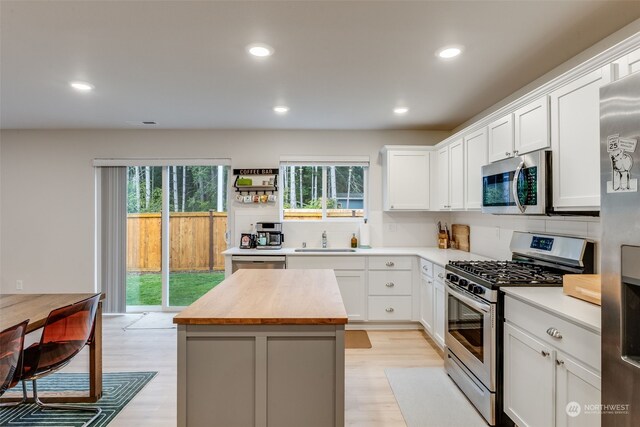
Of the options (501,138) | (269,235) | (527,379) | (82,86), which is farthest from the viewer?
(269,235)

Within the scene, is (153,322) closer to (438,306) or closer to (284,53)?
(438,306)

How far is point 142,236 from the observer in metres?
4.80

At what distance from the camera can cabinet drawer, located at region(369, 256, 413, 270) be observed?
4027 mm

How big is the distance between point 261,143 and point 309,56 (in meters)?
2.35

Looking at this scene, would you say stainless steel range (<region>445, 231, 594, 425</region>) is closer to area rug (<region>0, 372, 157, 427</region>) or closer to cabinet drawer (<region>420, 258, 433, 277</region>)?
cabinet drawer (<region>420, 258, 433, 277</region>)

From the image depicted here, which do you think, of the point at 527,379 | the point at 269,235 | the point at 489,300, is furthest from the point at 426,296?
the point at 269,235

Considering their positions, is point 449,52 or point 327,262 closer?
point 449,52

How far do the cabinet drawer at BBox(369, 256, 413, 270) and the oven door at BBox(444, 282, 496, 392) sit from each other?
1.07 meters

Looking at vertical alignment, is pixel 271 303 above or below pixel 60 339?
above

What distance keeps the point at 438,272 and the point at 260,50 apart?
2.43 metres

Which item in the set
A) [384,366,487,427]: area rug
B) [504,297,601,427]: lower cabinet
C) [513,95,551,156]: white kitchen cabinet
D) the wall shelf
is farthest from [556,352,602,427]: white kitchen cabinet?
the wall shelf

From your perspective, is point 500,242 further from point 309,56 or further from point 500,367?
point 309,56

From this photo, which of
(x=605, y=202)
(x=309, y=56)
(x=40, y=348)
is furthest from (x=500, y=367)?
(x=40, y=348)

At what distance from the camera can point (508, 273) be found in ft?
7.97
